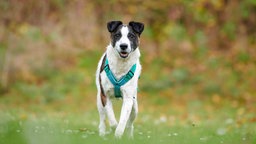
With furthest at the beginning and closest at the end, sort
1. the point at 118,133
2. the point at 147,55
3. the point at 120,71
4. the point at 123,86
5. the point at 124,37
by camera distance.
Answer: the point at 147,55, the point at 120,71, the point at 123,86, the point at 124,37, the point at 118,133

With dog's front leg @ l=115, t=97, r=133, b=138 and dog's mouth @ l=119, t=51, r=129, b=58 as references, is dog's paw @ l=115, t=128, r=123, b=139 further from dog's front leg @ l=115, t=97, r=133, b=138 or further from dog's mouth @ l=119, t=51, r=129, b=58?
dog's mouth @ l=119, t=51, r=129, b=58

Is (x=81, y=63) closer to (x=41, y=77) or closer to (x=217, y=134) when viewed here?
(x=41, y=77)

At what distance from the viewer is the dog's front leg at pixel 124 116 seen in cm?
932

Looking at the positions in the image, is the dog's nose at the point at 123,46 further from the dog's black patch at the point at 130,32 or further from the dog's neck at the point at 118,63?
the dog's neck at the point at 118,63

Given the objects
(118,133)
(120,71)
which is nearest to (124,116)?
(118,133)

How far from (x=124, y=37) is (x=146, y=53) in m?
14.2

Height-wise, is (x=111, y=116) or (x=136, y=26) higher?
(x=136, y=26)

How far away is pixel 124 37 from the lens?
9570 mm

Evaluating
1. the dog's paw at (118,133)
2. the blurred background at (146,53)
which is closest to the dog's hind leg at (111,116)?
the dog's paw at (118,133)

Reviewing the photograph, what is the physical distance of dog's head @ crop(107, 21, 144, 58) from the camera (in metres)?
9.48

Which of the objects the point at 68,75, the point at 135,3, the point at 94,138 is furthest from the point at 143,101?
the point at 94,138

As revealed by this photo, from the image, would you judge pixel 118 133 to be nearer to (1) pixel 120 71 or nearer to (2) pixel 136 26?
(1) pixel 120 71

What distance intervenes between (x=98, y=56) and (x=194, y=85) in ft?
12.7

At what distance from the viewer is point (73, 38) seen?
2392 centimetres
